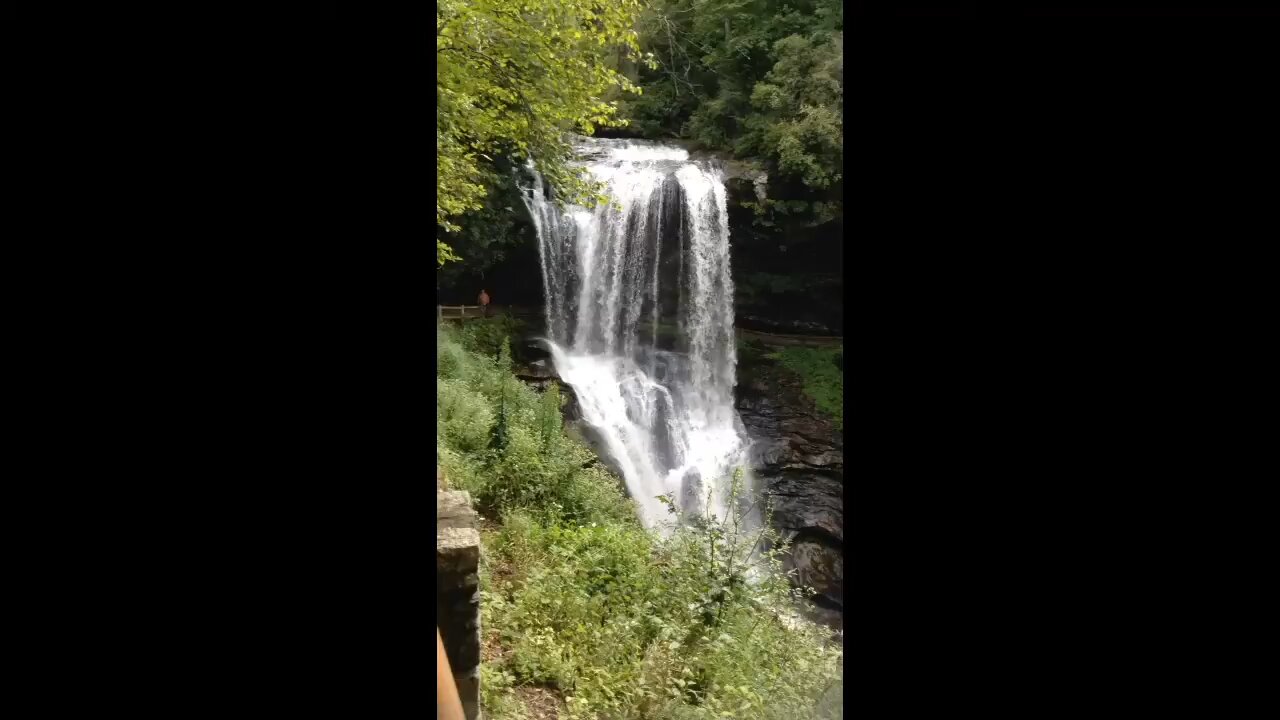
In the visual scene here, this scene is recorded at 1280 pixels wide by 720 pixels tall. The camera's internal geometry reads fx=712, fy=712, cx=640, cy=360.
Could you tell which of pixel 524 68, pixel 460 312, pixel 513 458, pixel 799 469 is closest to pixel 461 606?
pixel 524 68

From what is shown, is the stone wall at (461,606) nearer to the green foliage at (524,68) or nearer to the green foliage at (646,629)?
the green foliage at (646,629)

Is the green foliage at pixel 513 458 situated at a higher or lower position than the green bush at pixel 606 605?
higher

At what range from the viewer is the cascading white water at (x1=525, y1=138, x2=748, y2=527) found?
7.32 m

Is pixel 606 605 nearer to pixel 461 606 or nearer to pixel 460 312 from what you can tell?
pixel 461 606

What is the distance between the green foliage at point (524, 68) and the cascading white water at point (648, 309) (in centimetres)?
338

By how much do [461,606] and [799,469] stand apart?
601 centimetres

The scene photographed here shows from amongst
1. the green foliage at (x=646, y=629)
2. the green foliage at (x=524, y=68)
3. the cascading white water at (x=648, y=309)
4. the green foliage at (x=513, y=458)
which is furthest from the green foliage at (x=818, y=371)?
the green foliage at (x=524, y=68)

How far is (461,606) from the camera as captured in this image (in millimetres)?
2115

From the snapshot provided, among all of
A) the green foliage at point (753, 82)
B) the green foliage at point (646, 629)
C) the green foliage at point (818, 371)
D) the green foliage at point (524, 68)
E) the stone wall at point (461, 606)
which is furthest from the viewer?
the green foliage at point (818, 371)

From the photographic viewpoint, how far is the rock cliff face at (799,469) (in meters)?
7.06

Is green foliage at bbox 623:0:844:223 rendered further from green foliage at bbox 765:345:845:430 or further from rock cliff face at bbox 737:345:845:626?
rock cliff face at bbox 737:345:845:626
